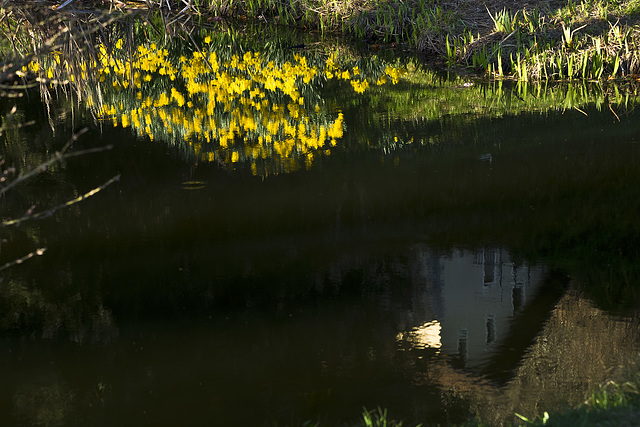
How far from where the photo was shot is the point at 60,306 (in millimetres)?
4809

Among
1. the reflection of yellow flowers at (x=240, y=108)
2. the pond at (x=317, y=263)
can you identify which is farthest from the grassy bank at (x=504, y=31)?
the pond at (x=317, y=263)

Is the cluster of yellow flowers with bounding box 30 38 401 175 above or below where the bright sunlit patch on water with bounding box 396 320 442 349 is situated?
above

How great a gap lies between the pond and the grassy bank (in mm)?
1917

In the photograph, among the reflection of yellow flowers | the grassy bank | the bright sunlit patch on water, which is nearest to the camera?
the bright sunlit patch on water

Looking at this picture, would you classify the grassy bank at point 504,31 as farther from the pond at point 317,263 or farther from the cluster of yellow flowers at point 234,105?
→ the pond at point 317,263

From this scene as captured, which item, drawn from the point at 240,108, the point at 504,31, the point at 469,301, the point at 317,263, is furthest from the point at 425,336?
the point at 504,31

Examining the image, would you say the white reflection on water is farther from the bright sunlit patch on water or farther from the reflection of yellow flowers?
the reflection of yellow flowers

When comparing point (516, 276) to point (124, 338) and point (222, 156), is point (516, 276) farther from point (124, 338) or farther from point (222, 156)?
point (222, 156)

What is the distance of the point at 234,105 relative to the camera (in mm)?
9711

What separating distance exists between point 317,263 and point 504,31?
26.5 feet

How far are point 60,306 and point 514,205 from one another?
3.50m

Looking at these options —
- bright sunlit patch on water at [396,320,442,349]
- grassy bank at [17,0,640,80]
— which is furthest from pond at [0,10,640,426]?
grassy bank at [17,0,640,80]

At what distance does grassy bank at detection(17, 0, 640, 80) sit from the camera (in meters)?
11.1

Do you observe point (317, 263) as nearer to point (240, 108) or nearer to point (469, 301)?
point (469, 301)
